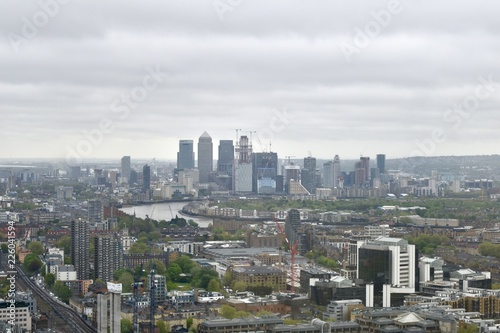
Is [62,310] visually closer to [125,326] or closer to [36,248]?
[125,326]

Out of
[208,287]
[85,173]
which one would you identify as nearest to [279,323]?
[208,287]

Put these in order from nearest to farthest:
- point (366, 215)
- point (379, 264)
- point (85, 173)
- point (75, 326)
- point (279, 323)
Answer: point (279, 323)
point (75, 326)
point (379, 264)
point (366, 215)
point (85, 173)

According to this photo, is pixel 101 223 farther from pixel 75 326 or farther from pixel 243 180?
pixel 243 180

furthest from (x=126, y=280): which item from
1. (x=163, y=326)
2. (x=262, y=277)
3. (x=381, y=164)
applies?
(x=381, y=164)

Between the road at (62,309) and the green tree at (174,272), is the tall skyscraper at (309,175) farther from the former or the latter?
the road at (62,309)

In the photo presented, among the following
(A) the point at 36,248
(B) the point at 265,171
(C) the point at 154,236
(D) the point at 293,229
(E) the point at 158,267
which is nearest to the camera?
(E) the point at 158,267

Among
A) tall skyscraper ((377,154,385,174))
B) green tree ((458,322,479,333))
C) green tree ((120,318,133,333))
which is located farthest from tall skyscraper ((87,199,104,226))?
tall skyscraper ((377,154,385,174))
